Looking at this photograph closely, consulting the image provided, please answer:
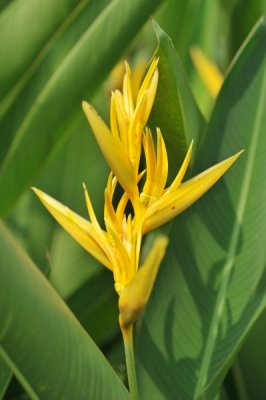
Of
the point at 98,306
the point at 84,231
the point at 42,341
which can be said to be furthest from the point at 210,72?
the point at 42,341

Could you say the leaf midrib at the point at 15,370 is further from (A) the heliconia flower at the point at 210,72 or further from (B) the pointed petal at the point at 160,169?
(A) the heliconia flower at the point at 210,72

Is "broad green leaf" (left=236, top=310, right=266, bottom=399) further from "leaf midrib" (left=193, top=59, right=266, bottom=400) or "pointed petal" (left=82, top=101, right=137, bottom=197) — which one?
"pointed petal" (left=82, top=101, right=137, bottom=197)

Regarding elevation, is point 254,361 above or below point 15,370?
below

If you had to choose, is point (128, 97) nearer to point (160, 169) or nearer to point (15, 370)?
point (160, 169)

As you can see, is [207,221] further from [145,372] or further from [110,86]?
[110,86]

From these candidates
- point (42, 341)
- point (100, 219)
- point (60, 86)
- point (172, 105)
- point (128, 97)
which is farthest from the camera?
point (100, 219)

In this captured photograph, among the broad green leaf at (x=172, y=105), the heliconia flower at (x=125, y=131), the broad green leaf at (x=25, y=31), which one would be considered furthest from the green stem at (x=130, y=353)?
the broad green leaf at (x=25, y=31)

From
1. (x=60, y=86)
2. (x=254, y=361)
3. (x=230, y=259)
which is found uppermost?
(x=60, y=86)
